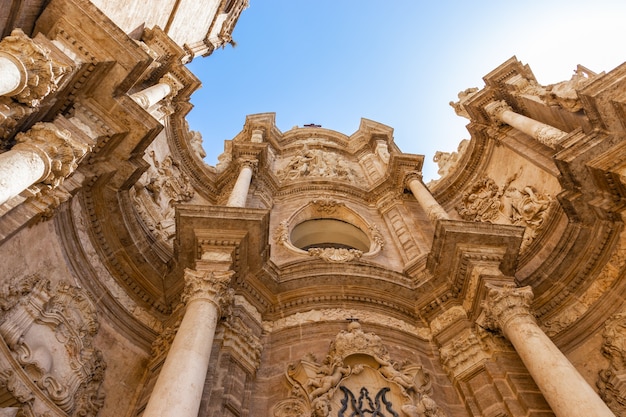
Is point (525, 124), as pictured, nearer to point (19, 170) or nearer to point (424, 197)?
point (424, 197)

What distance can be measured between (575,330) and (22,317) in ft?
29.4

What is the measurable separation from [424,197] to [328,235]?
120 inches

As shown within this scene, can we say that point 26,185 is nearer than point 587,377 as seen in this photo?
Yes

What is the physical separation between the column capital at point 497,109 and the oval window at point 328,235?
16.4ft

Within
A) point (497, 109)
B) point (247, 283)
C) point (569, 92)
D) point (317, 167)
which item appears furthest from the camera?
point (317, 167)

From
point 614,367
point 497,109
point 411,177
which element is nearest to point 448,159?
point 411,177

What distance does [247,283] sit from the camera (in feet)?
30.8

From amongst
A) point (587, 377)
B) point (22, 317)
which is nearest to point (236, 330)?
point (22, 317)

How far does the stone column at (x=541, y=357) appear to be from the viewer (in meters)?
6.20

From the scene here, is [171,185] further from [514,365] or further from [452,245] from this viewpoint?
[514,365]

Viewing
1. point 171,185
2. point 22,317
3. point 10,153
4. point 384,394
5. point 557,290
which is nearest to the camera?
point 10,153

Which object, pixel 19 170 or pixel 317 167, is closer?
pixel 19 170

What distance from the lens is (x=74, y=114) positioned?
822 centimetres

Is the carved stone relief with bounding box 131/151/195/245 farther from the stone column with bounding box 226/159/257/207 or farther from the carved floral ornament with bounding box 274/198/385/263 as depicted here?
the carved floral ornament with bounding box 274/198/385/263
